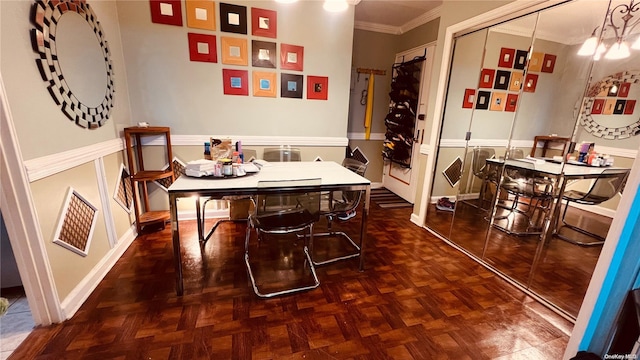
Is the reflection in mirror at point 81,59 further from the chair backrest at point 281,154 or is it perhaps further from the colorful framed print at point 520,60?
the colorful framed print at point 520,60

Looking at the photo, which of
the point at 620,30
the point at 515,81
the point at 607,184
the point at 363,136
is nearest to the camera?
the point at 620,30

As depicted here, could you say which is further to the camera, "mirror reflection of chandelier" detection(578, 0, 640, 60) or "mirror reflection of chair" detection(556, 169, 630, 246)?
"mirror reflection of chair" detection(556, 169, 630, 246)

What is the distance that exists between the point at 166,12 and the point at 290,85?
1373 mm

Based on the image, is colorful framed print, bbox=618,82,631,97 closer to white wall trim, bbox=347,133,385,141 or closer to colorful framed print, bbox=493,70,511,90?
colorful framed print, bbox=493,70,511,90

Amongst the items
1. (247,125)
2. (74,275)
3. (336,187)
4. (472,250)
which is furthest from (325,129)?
(74,275)

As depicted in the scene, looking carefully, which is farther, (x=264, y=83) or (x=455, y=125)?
(x=264, y=83)

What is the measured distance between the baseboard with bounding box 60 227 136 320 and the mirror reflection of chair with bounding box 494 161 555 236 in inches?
133

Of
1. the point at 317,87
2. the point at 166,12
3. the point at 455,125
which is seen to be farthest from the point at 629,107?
the point at 166,12

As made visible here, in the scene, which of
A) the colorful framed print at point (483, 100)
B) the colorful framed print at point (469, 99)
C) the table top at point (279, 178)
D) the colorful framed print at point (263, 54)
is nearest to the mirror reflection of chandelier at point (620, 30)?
the colorful framed print at point (483, 100)

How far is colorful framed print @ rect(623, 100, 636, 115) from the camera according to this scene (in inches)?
60.4

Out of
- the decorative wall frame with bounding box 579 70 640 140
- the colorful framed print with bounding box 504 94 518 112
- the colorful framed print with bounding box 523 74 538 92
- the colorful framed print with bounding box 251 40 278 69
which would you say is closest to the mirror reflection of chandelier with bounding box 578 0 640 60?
the decorative wall frame with bounding box 579 70 640 140

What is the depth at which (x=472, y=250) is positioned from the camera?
97.6 inches

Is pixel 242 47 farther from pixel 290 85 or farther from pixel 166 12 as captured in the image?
pixel 166 12

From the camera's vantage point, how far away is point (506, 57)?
2227 mm
